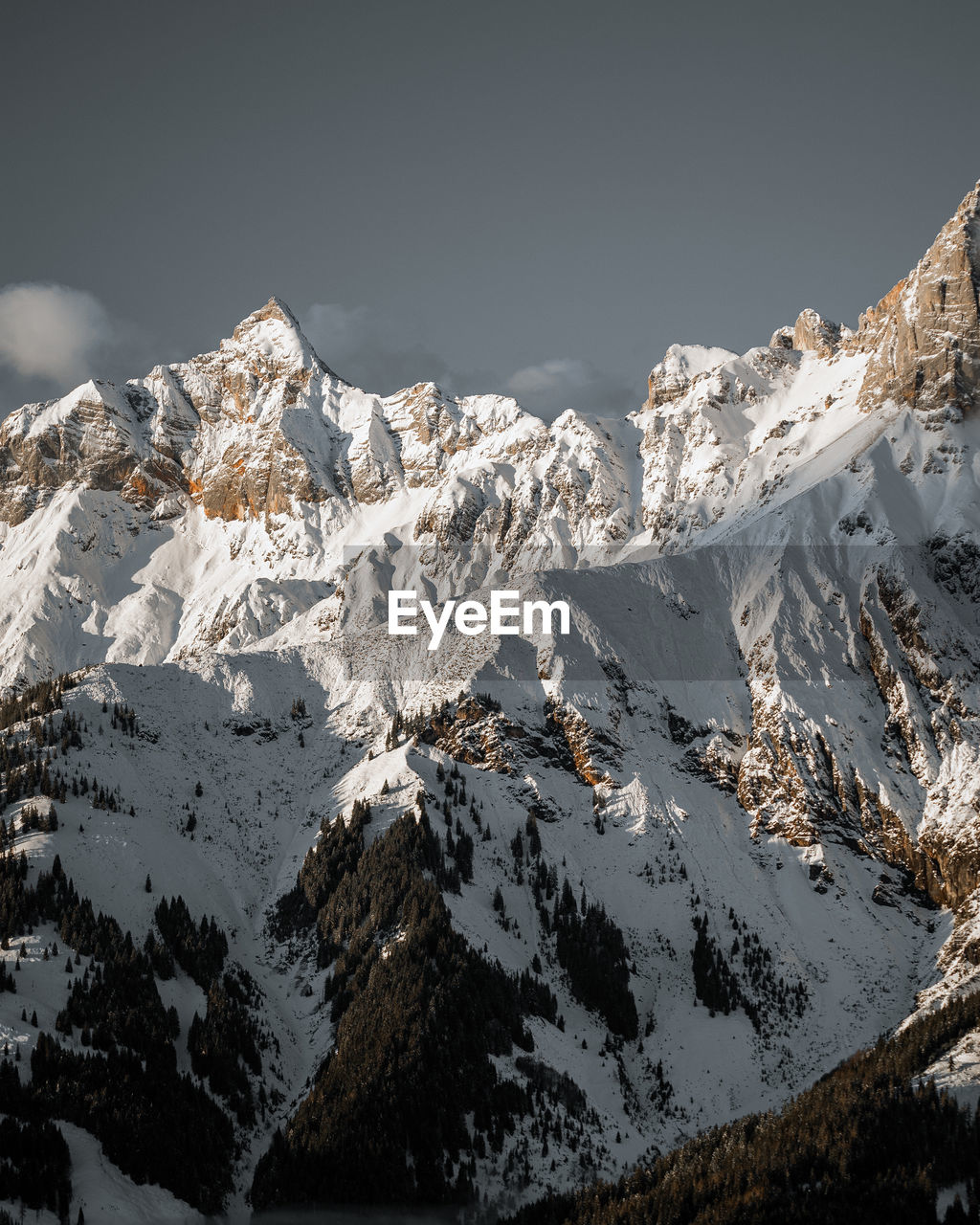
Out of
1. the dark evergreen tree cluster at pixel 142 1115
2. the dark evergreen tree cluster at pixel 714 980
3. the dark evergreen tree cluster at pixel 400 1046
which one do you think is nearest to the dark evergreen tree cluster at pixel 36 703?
the dark evergreen tree cluster at pixel 400 1046

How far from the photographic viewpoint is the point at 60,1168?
88125 millimetres

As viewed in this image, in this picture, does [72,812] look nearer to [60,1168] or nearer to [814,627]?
[60,1168]

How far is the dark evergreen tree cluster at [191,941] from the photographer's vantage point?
12294cm

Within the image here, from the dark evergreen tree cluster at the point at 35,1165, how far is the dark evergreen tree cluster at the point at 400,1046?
17.8 meters

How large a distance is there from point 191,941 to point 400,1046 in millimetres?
30315

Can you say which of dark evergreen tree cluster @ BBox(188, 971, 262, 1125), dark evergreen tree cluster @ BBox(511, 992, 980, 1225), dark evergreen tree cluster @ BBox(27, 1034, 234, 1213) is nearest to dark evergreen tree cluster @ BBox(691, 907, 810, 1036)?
dark evergreen tree cluster @ BBox(511, 992, 980, 1225)

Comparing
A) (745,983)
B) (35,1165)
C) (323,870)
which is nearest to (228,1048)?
(35,1165)

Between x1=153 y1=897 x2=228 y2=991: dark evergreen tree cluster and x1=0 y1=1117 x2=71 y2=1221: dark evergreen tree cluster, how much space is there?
1261 inches

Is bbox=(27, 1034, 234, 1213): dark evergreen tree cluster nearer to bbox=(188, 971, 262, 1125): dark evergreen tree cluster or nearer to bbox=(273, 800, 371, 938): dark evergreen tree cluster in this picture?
bbox=(188, 971, 262, 1125): dark evergreen tree cluster

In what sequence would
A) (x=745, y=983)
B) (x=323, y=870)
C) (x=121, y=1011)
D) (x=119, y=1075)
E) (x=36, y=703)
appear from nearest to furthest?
(x=119, y=1075), (x=121, y=1011), (x=745, y=983), (x=323, y=870), (x=36, y=703)

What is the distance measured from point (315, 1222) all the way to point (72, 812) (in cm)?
6404

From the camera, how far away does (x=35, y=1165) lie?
86.6 m

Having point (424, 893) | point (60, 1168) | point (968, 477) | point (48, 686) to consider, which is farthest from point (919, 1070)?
point (48, 686)

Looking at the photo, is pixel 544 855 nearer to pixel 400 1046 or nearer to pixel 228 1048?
pixel 400 1046
